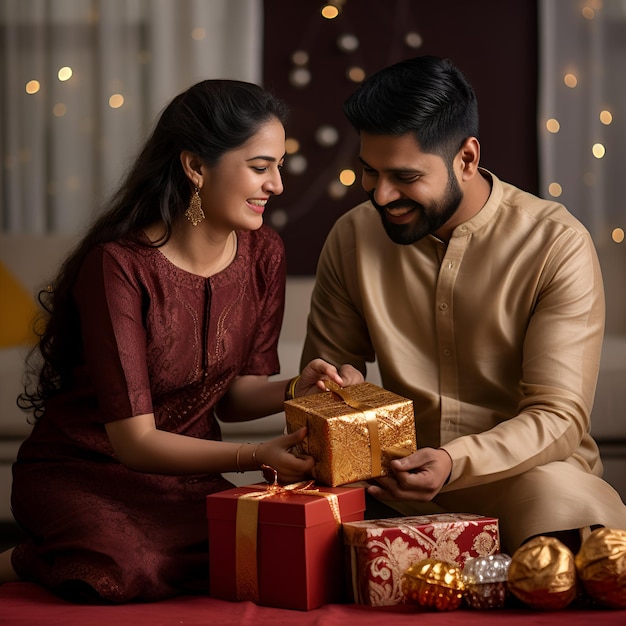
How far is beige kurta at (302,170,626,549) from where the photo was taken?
74.0 inches

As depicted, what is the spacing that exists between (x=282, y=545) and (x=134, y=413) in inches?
16.4

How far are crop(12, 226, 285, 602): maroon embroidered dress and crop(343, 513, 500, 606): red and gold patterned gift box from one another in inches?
15.6

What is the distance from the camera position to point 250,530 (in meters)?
1.72

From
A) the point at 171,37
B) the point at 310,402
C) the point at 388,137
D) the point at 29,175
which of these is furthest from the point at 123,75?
the point at 310,402

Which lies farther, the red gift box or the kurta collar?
the kurta collar

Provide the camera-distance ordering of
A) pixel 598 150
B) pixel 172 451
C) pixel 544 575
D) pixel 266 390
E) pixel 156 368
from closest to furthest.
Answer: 1. pixel 544 575
2. pixel 172 451
3. pixel 156 368
4. pixel 266 390
5. pixel 598 150

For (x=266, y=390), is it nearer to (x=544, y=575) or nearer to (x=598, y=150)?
(x=544, y=575)

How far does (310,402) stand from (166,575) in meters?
0.44

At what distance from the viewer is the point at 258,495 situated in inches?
68.5

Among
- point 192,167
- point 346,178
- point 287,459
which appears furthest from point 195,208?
point 346,178

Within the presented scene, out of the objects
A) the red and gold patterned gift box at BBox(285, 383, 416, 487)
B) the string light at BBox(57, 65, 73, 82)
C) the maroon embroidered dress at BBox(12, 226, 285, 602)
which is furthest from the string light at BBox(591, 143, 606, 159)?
the red and gold patterned gift box at BBox(285, 383, 416, 487)

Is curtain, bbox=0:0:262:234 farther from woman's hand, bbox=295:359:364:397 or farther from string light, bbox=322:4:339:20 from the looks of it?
woman's hand, bbox=295:359:364:397

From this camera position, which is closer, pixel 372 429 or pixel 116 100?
pixel 372 429

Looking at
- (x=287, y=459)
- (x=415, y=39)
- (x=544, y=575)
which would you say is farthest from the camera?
(x=415, y=39)
